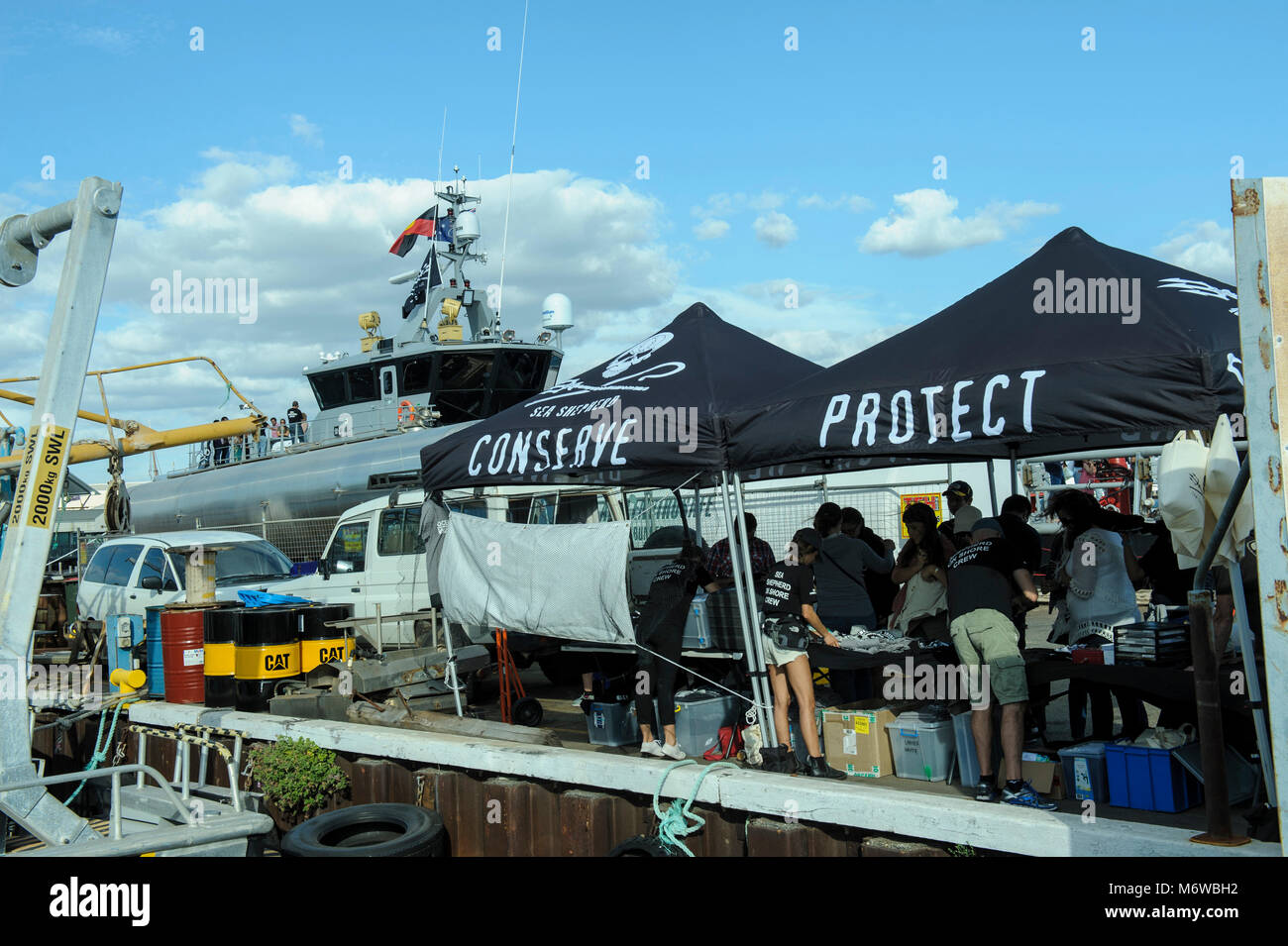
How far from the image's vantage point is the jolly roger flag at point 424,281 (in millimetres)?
27750

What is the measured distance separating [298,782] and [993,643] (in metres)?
5.47

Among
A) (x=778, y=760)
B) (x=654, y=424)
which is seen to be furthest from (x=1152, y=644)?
(x=654, y=424)

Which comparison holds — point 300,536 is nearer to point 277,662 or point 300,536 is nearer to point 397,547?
point 397,547

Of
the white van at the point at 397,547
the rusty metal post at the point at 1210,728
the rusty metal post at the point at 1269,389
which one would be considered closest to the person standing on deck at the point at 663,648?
the rusty metal post at the point at 1210,728

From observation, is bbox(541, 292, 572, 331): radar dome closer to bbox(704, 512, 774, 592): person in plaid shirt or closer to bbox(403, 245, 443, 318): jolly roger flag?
bbox(403, 245, 443, 318): jolly roger flag

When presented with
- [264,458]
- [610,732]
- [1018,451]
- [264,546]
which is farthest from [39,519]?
[264,458]

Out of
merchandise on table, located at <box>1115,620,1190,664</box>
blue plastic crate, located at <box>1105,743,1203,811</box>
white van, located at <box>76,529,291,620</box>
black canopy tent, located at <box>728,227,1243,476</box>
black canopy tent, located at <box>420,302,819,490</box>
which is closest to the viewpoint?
black canopy tent, located at <box>728,227,1243,476</box>

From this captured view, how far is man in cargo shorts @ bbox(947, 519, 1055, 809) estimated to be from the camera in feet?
18.7

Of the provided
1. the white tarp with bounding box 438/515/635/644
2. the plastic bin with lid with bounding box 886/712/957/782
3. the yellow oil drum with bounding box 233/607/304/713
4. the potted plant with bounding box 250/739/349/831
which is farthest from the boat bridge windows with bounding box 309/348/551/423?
the plastic bin with lid with bounding box 886/712/957/782

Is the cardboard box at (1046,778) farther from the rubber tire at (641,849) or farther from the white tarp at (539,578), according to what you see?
the white tarp at (539,578)

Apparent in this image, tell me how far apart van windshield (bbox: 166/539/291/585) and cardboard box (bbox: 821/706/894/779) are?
31.3 feet

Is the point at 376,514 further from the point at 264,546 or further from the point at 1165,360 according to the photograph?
the point at 1165,360

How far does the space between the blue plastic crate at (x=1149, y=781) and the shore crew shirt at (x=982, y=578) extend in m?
1.01
